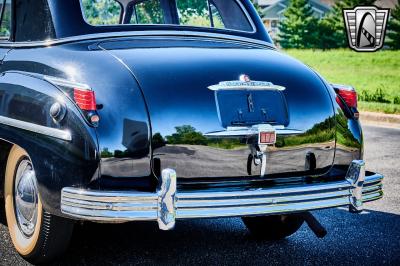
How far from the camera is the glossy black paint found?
3750mm

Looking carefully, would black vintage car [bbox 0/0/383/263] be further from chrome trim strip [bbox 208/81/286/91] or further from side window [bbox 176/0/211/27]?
side window [bbox 176/0/211/27]

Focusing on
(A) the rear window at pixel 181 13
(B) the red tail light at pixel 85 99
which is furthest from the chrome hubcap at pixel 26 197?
(A) the rear window at pixel 181 13

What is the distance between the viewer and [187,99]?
152 inches

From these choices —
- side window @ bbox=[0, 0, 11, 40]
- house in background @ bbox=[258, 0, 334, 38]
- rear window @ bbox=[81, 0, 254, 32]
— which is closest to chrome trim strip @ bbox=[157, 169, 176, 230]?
rear window @ bbox=[81, 0, 254, 32]

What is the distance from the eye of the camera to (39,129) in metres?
3.94

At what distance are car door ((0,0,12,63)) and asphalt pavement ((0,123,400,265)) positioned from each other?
133 centimetres

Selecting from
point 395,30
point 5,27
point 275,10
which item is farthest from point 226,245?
point 275,10

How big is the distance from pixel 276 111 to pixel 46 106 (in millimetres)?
1292

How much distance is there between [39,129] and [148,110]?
0.65m

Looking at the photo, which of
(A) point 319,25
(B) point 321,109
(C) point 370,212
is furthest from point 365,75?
(A) point 319,25

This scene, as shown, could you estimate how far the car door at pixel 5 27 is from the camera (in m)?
4.78

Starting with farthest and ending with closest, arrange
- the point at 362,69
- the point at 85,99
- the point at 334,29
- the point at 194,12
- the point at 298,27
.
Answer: the point at 298,27 → the point at 334,29 → the point at 362,69 → the point at 194,12 → the point at 85,99

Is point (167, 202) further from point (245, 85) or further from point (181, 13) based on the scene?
point (181, 13)

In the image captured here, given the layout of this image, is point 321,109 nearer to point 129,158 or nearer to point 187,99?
point 187,99
